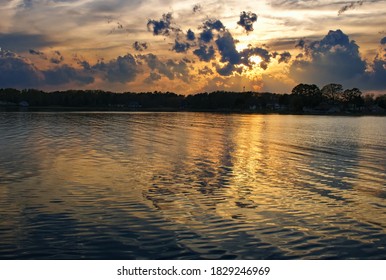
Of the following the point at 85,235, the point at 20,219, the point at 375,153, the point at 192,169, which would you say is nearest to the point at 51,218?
the point at 20,219

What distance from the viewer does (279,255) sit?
42.7ft

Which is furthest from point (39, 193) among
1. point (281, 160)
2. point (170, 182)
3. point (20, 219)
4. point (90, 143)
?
point (90, 143)

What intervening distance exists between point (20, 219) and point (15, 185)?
6613 millimetres

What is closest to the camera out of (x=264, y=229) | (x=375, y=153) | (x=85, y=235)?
(x=85, y=235)

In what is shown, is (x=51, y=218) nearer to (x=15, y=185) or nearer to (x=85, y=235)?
(x=85, y=235)

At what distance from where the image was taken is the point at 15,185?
22.2 m

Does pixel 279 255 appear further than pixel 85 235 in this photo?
No

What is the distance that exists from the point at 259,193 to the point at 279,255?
8.72 metres

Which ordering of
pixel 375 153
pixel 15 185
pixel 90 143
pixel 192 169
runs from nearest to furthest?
pixel 15 185, pixel 192 169, pixel 375 153, pixel 90 143

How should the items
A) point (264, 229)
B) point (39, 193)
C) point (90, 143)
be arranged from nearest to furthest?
point (264, 229) < point (39, 193) < point (90, 143)
